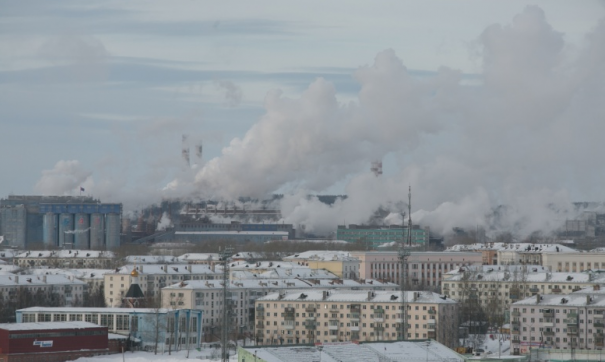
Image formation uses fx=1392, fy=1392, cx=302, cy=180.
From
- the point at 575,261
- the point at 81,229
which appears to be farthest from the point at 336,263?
the point at 81,229

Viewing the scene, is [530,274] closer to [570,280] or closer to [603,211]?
[570,280]

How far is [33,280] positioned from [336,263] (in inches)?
958

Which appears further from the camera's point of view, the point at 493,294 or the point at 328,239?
the point at 328,239

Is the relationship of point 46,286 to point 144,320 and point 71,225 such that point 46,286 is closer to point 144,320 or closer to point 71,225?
point 144,320

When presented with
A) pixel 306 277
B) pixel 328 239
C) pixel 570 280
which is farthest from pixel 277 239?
pixel 570 280

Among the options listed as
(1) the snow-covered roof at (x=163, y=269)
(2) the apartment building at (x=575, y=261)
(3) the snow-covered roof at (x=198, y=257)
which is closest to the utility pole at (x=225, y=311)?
(1) the snow-covered roof at (x=163, y=269)

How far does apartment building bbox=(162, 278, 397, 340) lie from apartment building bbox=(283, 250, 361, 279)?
786 inches

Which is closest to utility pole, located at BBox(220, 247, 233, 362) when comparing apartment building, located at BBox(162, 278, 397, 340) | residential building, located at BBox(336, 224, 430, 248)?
apartment building, located at BBox(162, 278, 397, 340)

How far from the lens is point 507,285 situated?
7125 cm

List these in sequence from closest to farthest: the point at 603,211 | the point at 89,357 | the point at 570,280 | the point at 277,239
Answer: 1. the point at 89,357
2. the point at 570,280
3. the point at 277,239
4. the point at 603,211

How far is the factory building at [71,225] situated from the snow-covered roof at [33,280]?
153 ft

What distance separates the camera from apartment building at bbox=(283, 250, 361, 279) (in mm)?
90688

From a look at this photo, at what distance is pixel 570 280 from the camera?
70.3m

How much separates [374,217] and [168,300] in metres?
73.7
